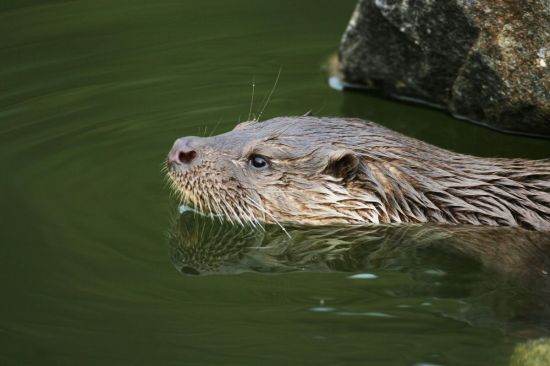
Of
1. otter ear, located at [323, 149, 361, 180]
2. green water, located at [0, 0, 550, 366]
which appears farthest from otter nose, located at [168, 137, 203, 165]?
otter ear, located at [323, 149, 361, 180]

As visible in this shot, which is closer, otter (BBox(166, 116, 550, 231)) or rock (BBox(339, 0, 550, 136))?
otter (BBox(166, 116, 550, 231))

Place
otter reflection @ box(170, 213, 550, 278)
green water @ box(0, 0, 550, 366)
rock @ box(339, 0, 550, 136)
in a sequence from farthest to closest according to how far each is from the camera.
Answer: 1. rock @ box(339, 0, 550, 136)
2. otter reflection @ box(170, 213, 550, 278)
3. green water @ box(0, 0, 550, 366)

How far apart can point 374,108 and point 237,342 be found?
3589 mm

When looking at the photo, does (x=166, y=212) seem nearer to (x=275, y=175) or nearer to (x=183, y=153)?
(x=183, y=153)

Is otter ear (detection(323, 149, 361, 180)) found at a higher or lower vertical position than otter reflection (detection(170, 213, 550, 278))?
higher

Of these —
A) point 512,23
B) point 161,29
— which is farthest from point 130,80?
point 512,23

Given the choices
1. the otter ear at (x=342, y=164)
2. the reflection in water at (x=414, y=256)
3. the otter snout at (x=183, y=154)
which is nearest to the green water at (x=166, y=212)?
the reflection in water at (x=414, y=256)

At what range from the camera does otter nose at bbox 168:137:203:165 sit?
625 cm

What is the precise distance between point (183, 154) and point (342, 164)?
3.12 feet

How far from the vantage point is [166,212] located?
250 inches

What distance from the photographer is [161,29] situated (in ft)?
31.0

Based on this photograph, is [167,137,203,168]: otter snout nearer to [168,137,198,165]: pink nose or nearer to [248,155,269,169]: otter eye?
[168,137,198,165]: pink nose

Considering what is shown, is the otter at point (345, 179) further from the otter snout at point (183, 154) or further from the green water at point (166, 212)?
the green water at point (166, 212)

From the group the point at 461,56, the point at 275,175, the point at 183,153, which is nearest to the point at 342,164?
the point at 275,175
